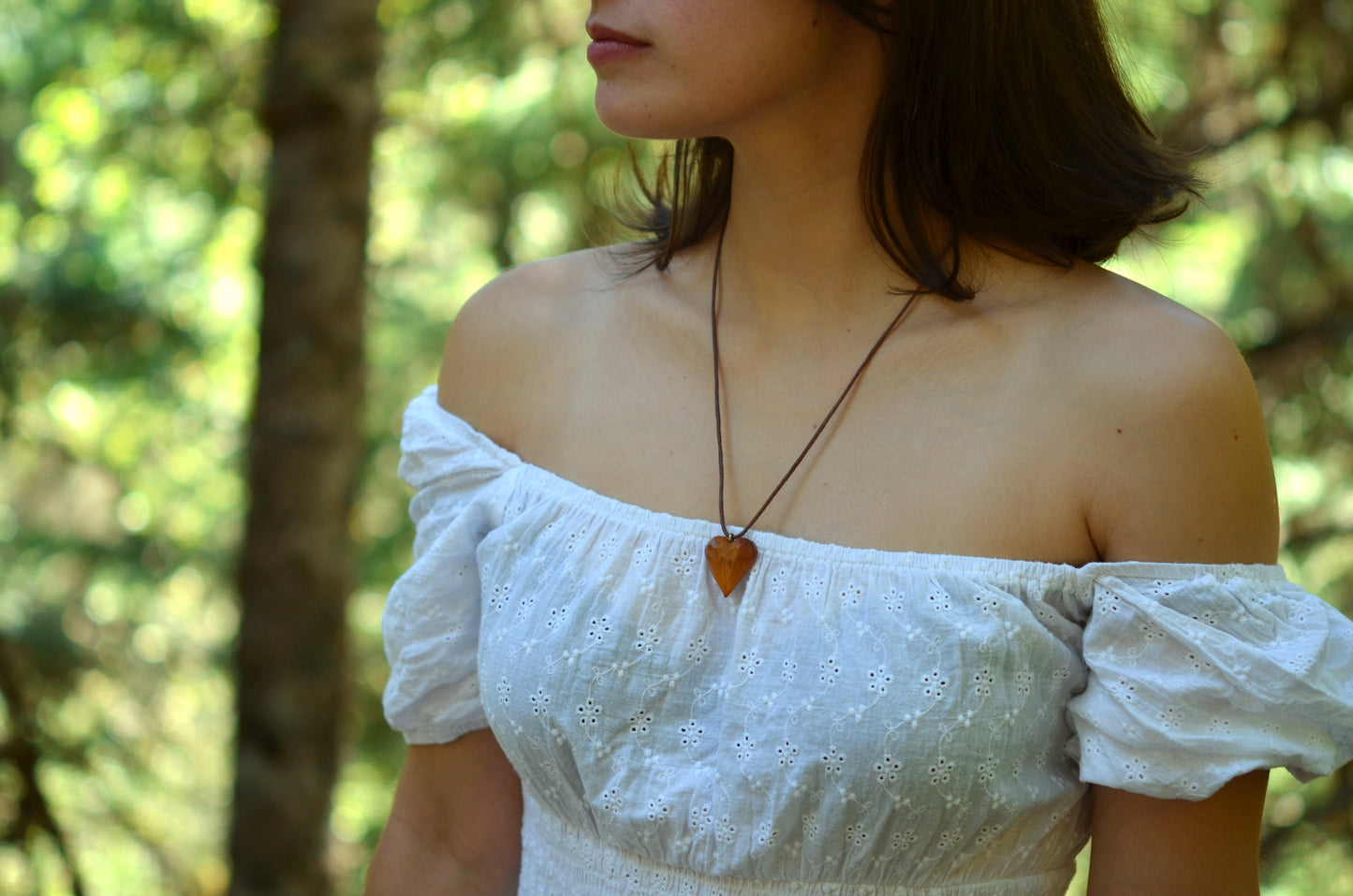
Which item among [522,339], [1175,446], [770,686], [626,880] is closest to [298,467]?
[522,339]

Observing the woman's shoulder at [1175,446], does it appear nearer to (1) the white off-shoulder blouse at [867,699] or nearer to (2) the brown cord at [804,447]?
(1) the white off-shoulder blouse at [867,699]

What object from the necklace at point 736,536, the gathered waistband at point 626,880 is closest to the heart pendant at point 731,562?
the necklace at point 736,536

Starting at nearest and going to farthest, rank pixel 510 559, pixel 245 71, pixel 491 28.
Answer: pixel 510 559 < pixel 245 71 < pixel 491 28

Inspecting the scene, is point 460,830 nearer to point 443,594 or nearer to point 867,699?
point 443,594

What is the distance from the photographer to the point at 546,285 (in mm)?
1565

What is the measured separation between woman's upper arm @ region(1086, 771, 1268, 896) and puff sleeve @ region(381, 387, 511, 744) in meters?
0.75

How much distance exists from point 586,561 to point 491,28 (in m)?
3.37

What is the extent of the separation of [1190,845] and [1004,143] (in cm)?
72

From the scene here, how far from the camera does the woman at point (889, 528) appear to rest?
1113 millimetres

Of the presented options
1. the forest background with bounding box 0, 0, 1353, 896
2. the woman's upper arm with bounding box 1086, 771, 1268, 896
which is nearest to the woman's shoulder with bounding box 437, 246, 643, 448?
the forest background with bounding box 0, 0, 1353, 896

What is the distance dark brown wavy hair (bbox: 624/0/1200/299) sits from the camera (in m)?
1.23

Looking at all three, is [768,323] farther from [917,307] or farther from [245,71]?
[245,71]

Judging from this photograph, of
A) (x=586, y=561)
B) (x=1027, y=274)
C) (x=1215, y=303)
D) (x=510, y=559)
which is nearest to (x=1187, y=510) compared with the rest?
(x=1027, y=274)

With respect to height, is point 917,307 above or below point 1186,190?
below
